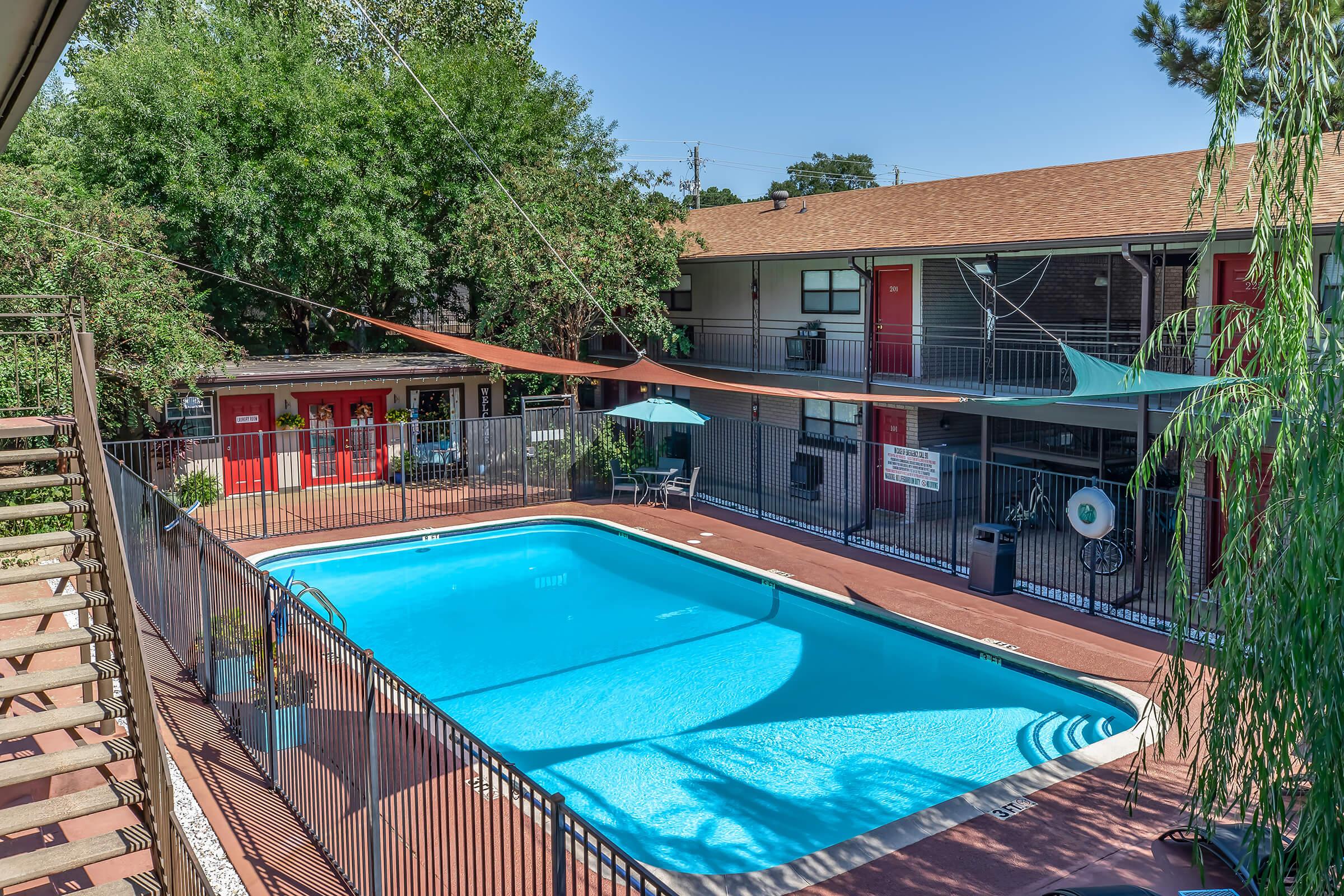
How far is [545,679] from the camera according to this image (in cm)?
1205

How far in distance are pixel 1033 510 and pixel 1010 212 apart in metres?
5.34

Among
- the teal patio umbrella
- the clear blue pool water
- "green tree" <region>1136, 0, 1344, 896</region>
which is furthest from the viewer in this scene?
the teal patio umbrella

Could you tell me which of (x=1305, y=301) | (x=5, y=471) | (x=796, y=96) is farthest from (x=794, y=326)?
(x=796, y=96)

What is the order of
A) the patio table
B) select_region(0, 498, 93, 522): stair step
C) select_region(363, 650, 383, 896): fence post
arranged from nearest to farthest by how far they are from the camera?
select_region(363, 650, 383, 896): fence post < select_region(0, 498, 93, 522): stair step < the patio table

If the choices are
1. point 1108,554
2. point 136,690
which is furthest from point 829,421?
point 136,690

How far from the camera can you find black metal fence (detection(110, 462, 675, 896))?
530 centimetres

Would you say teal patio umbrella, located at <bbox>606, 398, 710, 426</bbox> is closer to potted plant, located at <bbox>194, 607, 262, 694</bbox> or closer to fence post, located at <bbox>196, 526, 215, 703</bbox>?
fence post, located at <bbox>196, 526, 215, 703</bbox>

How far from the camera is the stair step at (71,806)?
5.42 meters

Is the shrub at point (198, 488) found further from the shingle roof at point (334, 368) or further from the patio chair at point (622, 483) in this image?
the patio chair at point (622, 483)

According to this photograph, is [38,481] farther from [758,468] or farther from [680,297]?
[680,297]

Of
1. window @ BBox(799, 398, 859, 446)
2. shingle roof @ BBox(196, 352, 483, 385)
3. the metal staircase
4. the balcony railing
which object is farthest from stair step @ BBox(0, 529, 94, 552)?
window @ BBox(799, 398, 859, 446)

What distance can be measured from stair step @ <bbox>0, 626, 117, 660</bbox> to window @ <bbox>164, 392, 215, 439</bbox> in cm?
1579

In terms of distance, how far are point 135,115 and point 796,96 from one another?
31.4 metres

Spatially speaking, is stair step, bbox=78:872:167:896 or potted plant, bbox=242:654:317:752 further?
potted plant, bbox=242:654:317:752
